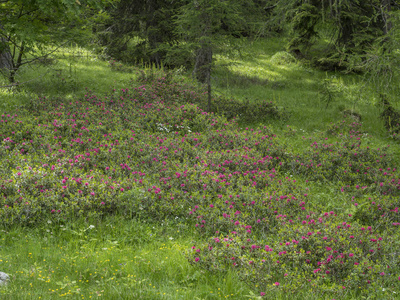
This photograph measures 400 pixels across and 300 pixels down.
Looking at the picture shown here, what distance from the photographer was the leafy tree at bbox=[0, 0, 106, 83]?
25.7 feet

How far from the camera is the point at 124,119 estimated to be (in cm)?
966

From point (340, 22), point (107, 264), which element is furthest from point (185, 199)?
point (340, 22)

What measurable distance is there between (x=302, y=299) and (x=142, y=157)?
458 cm

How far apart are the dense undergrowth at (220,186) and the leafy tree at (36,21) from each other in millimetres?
1786

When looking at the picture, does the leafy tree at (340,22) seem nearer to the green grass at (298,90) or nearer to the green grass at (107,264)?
the green grass at (298,90)

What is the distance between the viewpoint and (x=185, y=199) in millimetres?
6121

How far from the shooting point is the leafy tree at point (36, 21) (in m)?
7.85

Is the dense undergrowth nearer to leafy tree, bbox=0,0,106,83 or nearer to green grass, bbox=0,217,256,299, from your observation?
green grass, bbox=0,217,256,299

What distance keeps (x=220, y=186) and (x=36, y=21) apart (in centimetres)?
648

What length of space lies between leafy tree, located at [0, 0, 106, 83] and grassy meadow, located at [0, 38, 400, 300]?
65.1 inches

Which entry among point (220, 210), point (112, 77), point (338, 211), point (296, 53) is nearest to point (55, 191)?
point (220, 210)

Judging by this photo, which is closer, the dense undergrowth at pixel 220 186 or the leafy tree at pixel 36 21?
the dense undergrowth at pixel 220 186

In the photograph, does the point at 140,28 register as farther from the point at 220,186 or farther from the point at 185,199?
the point at 185,199

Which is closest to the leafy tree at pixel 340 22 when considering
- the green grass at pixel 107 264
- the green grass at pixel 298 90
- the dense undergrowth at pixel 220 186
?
the green grass at pixel 298 90
